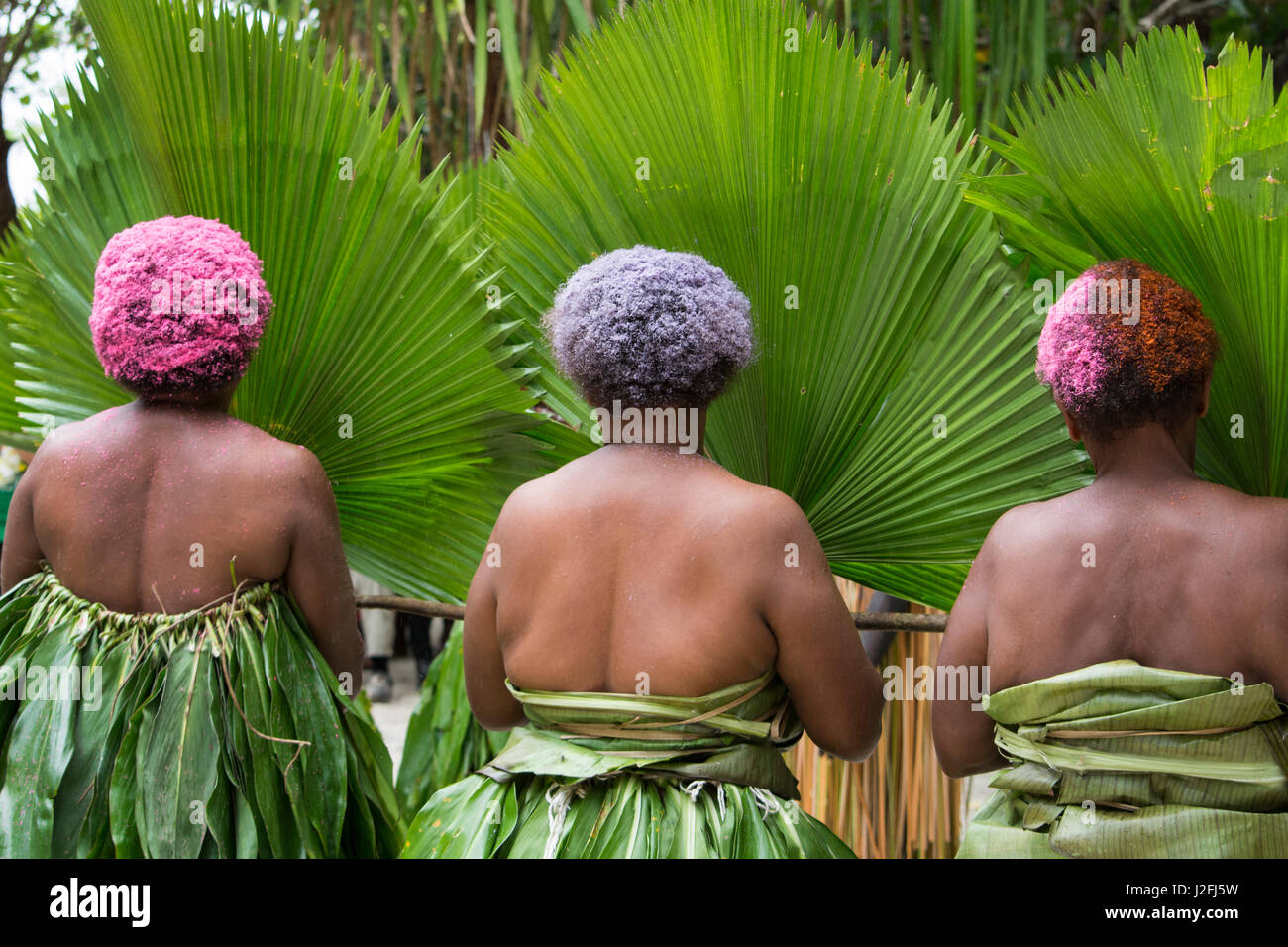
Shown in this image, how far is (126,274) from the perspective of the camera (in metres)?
1.90

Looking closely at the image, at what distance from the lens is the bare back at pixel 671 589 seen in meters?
1.64

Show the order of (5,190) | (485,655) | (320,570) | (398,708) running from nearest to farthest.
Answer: (485,655) → (320,570) → (5,190) → (398,708)

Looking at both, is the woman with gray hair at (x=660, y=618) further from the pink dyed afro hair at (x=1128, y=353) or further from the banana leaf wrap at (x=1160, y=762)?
the pink dyed afro hair at (x=1128, y=353)

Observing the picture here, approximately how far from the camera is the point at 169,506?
1878 millimetres

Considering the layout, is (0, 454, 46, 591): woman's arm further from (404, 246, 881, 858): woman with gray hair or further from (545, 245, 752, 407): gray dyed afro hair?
(545, 245, 752, 407): gray dyed afro hair

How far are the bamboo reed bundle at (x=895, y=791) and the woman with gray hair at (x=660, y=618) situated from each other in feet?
5.17

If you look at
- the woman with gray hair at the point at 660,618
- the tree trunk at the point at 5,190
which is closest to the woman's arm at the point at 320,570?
the woman with gray hair at the point at 660,618

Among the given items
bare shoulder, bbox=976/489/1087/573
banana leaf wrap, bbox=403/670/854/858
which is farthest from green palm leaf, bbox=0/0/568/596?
bare shoulder, bbox=976/489/1087/573

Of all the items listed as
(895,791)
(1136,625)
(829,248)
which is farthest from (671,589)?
(895,791)

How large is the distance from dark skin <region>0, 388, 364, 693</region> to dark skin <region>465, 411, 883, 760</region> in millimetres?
387

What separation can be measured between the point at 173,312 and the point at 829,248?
3.24 ft

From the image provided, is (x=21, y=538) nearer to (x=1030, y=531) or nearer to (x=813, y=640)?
(x=813, y=640)

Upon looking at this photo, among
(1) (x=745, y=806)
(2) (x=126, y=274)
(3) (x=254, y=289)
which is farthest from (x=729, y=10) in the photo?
(1) (x=745, y=806)

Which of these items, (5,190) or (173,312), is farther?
(5,190)
